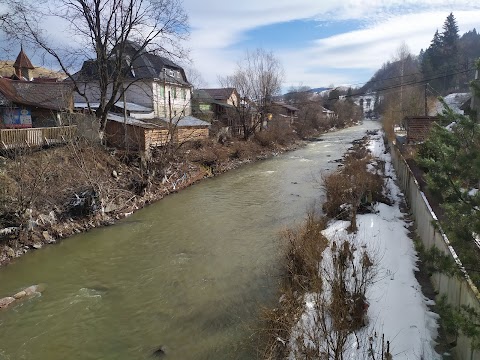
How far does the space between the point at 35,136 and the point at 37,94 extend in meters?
10.5

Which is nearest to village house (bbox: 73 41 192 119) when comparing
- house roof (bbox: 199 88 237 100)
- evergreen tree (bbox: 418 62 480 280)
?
house roof (bbox: 199 88 237 100)

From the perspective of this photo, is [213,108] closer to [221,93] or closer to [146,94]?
[221,93]

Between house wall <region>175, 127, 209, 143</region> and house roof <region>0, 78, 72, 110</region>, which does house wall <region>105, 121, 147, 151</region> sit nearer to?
house roof <region>0, 78, 72, 110</region>

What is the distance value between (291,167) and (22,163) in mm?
21689

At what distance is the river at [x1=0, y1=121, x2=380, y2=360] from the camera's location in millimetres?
8086

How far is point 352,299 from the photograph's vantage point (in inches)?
293

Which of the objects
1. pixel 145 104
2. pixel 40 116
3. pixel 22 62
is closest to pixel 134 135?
pixel 40 116

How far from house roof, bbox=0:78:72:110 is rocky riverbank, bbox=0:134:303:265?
6351 mm

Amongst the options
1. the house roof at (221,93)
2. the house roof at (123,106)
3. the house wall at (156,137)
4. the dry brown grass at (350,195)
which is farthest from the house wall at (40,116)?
the house roof at (221,93)

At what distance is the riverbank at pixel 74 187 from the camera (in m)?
13.5

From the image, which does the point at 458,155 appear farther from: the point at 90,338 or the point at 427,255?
the point at 90,338

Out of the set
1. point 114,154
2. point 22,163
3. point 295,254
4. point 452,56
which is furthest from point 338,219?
point 452,56

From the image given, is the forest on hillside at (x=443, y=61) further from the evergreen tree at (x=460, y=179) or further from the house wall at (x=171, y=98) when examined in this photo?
the evergreen tree at (x=460, y=179)

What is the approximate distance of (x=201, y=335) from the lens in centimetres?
819
